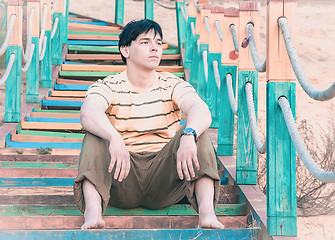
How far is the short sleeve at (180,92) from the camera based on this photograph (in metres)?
3.26

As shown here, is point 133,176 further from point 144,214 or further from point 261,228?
point 261,228

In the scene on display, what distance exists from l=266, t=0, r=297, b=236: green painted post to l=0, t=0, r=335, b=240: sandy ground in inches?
90.3

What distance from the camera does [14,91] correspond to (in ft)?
18.6

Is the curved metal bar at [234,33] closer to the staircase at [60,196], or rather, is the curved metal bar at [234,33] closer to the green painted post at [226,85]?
the green painted post at [226,85]

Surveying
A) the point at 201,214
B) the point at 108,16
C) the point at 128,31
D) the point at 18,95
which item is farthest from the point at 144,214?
the point at 108,16

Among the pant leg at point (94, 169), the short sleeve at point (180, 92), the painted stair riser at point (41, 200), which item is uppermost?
the short sleeve at point (180, 92)

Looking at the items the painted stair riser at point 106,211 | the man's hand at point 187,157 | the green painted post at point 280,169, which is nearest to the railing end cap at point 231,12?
the painted stair riser at point 106,211

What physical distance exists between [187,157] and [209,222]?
0.98 feet

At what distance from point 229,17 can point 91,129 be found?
1.95m

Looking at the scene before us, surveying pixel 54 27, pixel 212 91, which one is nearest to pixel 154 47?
pixel 212 91

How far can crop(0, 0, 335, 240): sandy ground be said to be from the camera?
219 inches

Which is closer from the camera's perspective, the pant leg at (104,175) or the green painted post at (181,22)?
the pant leg at (104,175)

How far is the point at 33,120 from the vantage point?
5.77 meters

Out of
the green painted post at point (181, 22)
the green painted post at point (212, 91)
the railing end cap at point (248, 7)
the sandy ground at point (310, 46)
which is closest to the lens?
the railing end cap at point (248, 7)
